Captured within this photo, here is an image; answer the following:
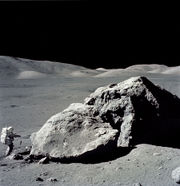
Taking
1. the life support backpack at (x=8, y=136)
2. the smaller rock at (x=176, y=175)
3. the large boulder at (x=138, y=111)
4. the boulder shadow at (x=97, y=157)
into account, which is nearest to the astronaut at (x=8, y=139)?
the life support backpack at (x=8, y=136)

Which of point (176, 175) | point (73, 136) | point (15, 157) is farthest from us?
point (15, 157)

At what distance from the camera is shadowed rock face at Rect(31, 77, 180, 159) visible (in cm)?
320

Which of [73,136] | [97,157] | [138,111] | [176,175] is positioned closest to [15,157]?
[73,136]

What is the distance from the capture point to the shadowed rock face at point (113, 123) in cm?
320

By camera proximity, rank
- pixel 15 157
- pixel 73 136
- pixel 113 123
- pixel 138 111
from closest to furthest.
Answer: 1. pixel 73 136
2. pixel 15 157
3. pixel 138 111
4. pixel 113 123

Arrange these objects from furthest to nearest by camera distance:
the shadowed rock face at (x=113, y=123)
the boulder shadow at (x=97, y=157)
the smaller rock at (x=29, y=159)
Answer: the smaller rock at (x=29, y=159) < the shadowed rock face at (x=113, y=123) < the boulder shadow at (x=97, y=157)

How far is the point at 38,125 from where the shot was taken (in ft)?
18.0

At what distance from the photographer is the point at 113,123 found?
3.74 m

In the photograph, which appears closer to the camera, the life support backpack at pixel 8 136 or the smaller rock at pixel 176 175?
the smaller rock at pixel 176 175

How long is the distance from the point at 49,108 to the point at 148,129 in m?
4.41

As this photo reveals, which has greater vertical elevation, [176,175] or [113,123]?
[113,123]

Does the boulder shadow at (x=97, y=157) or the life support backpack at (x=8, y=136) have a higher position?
the life support backpack at (x=8, y=136)

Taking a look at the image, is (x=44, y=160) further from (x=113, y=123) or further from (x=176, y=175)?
(x=176, y=175)

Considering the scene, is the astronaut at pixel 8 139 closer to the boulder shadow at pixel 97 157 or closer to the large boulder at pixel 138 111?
the boulder shadow at pixel 97 157
